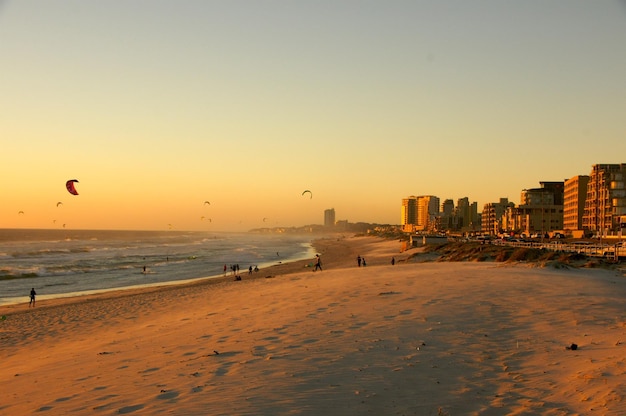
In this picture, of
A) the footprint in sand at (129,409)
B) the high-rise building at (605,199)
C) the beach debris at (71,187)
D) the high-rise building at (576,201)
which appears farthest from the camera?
the high-rise building at (576,201)

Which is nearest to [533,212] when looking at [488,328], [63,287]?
[63,287]

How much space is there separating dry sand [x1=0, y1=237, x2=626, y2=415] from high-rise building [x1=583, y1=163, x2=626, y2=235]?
84097 millimetres

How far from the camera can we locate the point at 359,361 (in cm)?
981

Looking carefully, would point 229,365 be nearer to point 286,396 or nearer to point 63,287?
point 286,396

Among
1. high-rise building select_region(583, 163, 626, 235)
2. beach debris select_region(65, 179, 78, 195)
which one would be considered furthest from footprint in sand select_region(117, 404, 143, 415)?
high-rise building select_region(583, 163, 626, 235)

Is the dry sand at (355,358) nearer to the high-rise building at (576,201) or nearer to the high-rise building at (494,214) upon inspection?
the high-rise building at (576,201)

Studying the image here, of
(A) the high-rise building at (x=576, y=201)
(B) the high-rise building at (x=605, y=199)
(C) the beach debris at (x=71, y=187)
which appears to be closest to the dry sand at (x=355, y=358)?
(C) the beach debris at (x=71, y=187)

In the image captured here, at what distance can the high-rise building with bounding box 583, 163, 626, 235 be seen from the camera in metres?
89.5

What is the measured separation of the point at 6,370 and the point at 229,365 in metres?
7.19

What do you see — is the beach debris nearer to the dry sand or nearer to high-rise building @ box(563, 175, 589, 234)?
the dry sand

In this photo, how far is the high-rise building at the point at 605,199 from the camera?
89.5 m

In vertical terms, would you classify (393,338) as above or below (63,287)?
above

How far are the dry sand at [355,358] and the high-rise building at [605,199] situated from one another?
8410 centimetres

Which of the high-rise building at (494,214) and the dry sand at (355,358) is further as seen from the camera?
the high-rise building at (494,214)
